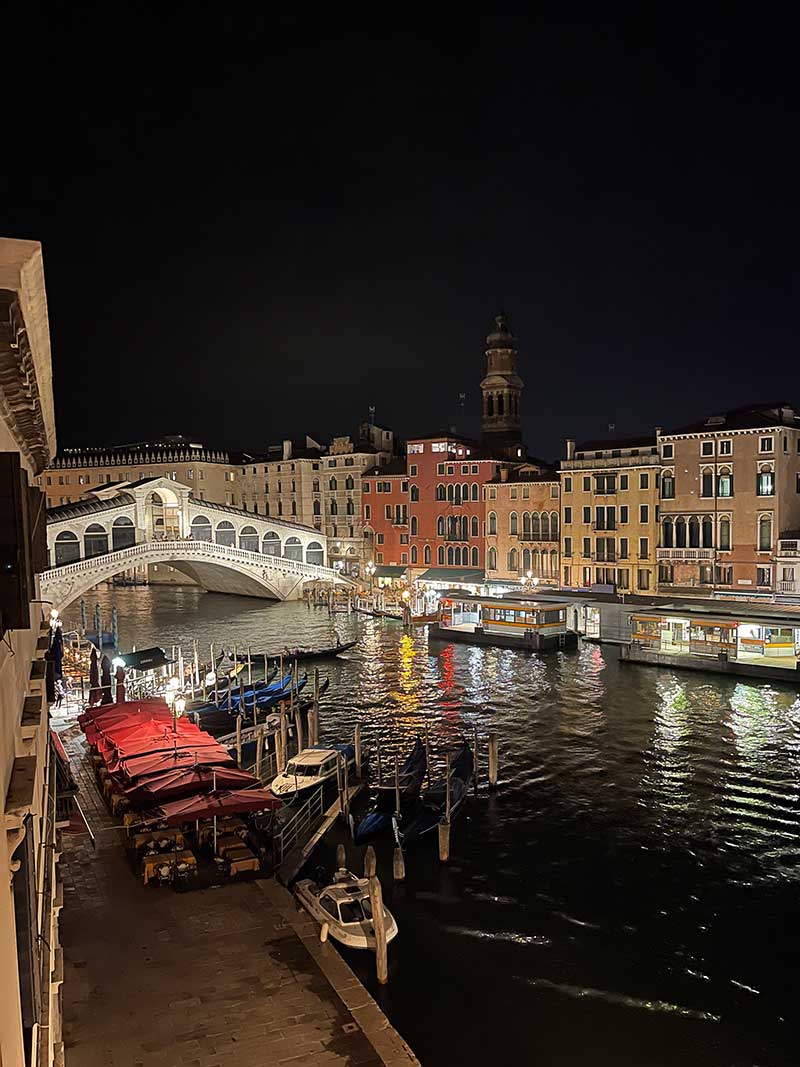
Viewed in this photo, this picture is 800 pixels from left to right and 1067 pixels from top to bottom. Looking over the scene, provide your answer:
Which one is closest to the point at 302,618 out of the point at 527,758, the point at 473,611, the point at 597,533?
the point at 473,611

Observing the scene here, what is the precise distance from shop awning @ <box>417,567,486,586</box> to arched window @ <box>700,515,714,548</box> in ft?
43.6

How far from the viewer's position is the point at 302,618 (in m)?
49.9

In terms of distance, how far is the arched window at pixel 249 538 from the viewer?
61594 mm

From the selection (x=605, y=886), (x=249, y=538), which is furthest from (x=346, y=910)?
(x=249, y=538)

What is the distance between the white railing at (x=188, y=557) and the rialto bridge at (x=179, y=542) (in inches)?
2.2

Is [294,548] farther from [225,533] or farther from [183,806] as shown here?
[183,806]

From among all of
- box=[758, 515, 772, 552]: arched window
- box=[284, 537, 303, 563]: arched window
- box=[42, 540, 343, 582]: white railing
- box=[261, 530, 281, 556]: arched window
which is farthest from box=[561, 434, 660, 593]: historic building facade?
box=[261, 530, 281, 556]: arched window

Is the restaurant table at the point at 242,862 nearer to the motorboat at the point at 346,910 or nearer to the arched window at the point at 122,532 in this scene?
the motorboat at the point at 346,910

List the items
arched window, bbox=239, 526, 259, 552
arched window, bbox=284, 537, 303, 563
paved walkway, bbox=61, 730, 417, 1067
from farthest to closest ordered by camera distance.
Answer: arched window, bbox=284, 537, 303, 563, arched window, bbox=239, 526, 259, 552, paved walkway, bbox=61, 730, 417, 1067

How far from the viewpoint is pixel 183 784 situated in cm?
1498

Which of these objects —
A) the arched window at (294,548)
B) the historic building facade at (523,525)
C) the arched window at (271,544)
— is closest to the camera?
the historic building facade at (523,525)

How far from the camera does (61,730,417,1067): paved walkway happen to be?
927 centimetres

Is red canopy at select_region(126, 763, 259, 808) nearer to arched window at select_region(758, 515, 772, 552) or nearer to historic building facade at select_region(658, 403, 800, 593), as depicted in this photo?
historic building facade at select_region(658, 403, 800, 593)

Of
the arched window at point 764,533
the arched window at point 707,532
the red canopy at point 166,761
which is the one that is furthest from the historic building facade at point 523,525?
the red canopy at point 166,761
